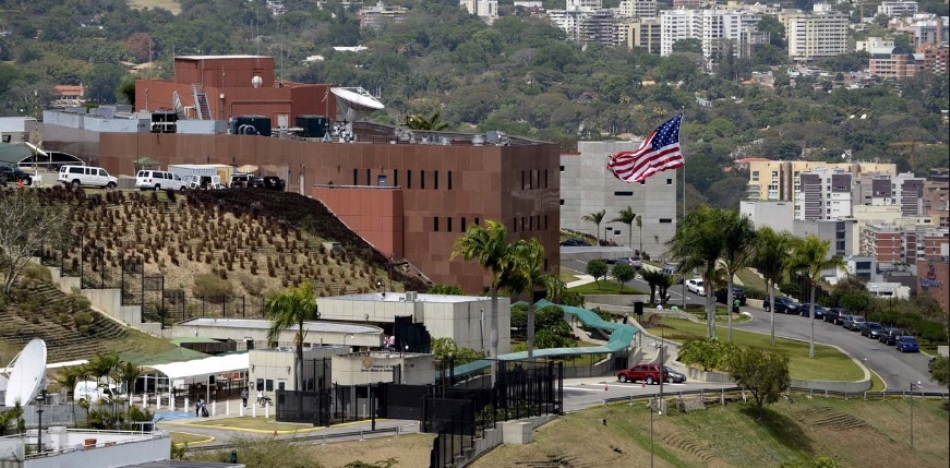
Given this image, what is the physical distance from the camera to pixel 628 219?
564 feet

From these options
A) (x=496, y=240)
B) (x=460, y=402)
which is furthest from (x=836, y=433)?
(x=460, y=402)

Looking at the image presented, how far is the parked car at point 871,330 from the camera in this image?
13500 cm

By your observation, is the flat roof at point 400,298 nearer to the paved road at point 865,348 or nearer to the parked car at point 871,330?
the paved road at point 865,348

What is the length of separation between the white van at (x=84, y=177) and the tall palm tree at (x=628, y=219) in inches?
2116

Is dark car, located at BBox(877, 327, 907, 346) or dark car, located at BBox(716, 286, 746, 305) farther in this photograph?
dark car, located at BBox(716, 286, 746, 305)

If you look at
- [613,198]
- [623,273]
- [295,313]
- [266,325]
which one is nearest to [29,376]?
[295,313]

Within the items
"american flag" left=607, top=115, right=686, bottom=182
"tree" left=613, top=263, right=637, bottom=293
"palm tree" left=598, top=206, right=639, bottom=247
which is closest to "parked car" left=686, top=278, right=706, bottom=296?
"tree" left=613, top=263, right=637, bottom=293

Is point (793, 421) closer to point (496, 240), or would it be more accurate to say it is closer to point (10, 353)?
point (496, 240)

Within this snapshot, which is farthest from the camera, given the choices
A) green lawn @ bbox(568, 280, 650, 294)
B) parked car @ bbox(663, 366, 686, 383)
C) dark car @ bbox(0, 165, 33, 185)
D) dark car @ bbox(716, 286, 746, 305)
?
dark car @ bbox(716, 286, 746, 305)

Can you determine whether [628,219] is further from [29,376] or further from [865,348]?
[29,376]

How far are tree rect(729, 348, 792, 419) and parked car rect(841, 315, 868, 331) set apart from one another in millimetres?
32678

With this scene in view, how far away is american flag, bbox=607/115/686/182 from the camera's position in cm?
13738

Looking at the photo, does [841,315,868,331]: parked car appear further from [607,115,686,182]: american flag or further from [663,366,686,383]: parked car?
[663,366,686,383]: parked car

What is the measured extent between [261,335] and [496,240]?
418 inches
